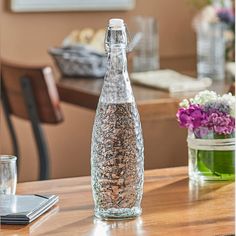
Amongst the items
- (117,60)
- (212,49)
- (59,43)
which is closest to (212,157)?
(117,60)

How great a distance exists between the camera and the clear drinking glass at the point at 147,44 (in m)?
3.79

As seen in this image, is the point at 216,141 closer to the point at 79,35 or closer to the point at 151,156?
the point at 79,35

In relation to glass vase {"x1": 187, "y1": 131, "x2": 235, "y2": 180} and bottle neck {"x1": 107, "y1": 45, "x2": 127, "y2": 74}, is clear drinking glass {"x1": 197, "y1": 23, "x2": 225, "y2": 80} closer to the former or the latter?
glass vase {"x1": 187, "y1": 131, "x2": 235, "y2": 180}

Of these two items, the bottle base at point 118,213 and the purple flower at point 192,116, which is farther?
the purple flower at point 192,116

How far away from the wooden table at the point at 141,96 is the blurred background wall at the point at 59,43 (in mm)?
313

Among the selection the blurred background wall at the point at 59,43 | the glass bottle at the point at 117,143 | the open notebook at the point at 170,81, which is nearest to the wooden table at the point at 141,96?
the open notebook at the point at 170,81

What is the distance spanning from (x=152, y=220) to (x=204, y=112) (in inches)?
13.2

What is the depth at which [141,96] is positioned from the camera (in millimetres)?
3139

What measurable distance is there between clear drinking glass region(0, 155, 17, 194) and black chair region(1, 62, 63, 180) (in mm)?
1501

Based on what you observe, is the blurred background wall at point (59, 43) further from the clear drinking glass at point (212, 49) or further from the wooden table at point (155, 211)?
the wooden table at point (155, 211)

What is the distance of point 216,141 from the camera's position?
1.79 metres

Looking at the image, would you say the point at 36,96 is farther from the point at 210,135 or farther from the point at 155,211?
the point at 155,211

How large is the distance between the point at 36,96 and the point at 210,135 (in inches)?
61.8

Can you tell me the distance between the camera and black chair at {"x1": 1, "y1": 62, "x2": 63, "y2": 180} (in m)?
3.25
